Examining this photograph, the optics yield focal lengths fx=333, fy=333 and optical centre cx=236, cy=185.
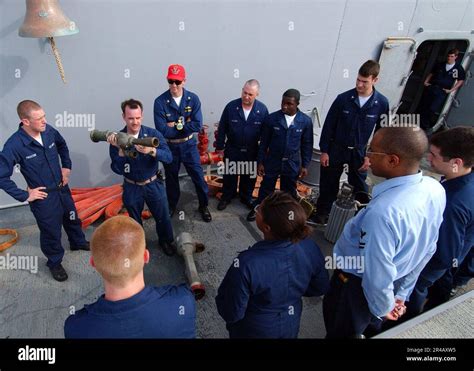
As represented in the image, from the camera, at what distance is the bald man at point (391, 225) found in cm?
188

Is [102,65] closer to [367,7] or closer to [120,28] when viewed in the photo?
[120,28]

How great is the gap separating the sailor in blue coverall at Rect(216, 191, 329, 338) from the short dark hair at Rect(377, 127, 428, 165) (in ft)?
2.26

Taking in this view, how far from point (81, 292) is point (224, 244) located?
1.66 m

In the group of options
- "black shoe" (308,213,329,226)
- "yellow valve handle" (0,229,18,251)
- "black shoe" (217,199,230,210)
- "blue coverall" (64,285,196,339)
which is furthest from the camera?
"black shoe" (217,199,230,210)

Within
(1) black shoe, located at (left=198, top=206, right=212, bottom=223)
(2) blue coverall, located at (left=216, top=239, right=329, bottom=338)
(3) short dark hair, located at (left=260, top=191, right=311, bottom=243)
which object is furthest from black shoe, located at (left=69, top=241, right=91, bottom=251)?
(3) short dark hair, located at (left=260, top=191, right=311, bottom=243)

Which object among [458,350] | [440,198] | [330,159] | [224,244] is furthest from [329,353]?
[330,159]

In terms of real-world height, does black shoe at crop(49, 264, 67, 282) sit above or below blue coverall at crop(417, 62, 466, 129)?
below

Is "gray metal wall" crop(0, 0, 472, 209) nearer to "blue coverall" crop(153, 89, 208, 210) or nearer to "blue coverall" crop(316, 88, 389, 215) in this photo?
"blue coverall" crop(153, 89, 208, 210)

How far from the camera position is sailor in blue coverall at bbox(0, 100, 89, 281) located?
291 centimetres

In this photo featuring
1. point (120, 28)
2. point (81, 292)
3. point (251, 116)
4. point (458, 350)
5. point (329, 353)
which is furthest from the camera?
point (251, 116)

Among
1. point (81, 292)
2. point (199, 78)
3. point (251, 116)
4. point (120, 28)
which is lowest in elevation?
point (81, 292)

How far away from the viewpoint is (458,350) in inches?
74.2

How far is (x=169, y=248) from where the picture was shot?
3889 mm

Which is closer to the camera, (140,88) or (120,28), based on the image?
(120,28)
